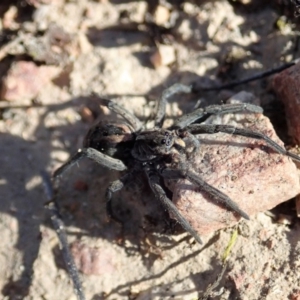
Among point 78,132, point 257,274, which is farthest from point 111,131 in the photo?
point 257,274

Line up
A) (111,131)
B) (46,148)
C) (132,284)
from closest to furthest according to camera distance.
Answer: (132,284)
(111,131)
(46,148)

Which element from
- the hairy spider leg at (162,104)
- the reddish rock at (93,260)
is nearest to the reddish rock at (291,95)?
the hairy spider leg at (162,104)

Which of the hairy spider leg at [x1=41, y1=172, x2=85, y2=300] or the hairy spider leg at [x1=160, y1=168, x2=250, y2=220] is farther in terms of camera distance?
the hairy spider leg at [x1=41, y1=172, x2=85, y2=300]

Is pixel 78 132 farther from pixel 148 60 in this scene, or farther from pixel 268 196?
pixel 268 196

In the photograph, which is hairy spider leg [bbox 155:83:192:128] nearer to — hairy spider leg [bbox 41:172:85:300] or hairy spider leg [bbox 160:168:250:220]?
hairy spider leg [bbox 160:168:250:220]

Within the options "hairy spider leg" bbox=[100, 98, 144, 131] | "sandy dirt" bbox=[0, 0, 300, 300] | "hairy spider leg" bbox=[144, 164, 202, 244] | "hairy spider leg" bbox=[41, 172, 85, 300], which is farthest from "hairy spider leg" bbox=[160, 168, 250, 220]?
"hairy spider leg" bbox=[41, 172, 85, 300]

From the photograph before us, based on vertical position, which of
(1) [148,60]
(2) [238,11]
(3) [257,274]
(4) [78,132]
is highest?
(2) [238,11]

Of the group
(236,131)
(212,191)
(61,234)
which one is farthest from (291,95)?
(61,234)
